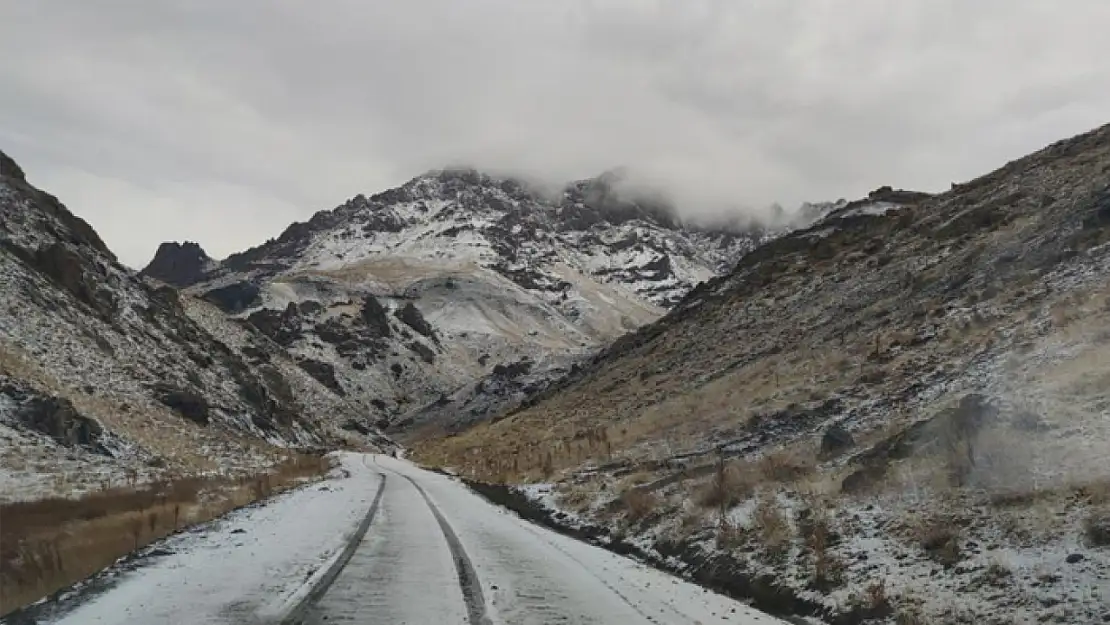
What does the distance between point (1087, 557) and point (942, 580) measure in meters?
1.73

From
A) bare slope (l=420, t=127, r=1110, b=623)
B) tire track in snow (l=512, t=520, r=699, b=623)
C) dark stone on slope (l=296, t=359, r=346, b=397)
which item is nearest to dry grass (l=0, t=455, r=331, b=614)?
tire track in snow (l=512, t=520, r=699, b=623)

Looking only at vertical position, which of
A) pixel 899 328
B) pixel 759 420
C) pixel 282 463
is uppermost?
pixel 899 328

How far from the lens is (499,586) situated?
11.5m

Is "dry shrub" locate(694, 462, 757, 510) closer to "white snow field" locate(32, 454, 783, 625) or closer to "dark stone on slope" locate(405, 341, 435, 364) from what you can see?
Result: "white snow field" locate(32, 454, 783, 625)

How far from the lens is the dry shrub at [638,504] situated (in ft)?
64.6

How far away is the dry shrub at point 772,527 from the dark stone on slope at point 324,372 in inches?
5492

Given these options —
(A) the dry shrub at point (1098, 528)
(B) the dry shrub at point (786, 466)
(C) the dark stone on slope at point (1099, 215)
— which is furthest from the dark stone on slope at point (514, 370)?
(A) the dry shrub at point (1098, 528)

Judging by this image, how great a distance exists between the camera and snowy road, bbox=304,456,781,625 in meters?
9.74

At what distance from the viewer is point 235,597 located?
10047 millimetres

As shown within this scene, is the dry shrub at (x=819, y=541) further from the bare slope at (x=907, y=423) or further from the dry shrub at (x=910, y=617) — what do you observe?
the dry shrub at (x=910, y=617)

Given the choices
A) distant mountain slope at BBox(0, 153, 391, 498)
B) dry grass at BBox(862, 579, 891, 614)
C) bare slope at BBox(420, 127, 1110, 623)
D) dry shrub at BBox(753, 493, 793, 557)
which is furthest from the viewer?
distant mountain slope at BBox(0, 153, 391, 498)

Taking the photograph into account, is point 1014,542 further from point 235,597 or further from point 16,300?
point 16,300

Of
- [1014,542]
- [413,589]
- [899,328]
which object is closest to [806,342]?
[899,328]

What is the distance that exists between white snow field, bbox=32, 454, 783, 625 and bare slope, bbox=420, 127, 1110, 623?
240 centimetres
